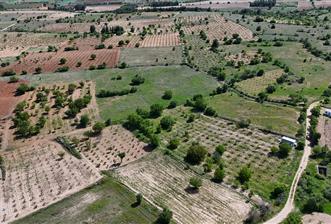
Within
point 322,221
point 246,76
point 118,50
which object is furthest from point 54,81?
point 322,221

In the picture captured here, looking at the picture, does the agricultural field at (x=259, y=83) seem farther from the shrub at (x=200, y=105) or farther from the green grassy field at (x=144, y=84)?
the shrub at (x=200, y=105)

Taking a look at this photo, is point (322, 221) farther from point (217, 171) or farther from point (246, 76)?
point (246, 76)

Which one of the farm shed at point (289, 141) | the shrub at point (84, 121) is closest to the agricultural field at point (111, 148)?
the shrub at point (84, 121)

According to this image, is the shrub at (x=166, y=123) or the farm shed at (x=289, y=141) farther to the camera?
the shrub at (x=166, y=123)

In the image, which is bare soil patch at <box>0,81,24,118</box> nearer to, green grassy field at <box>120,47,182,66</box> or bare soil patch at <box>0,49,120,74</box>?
bare soil patch at <box>0,49,120,74</box>

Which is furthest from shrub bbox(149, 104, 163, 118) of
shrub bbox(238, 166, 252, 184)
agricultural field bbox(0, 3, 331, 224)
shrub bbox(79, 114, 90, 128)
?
shrub bbox(238, 166, 252, 184)

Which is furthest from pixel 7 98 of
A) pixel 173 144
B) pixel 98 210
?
pixel 98 210

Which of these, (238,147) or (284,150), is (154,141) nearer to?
(238,147)
